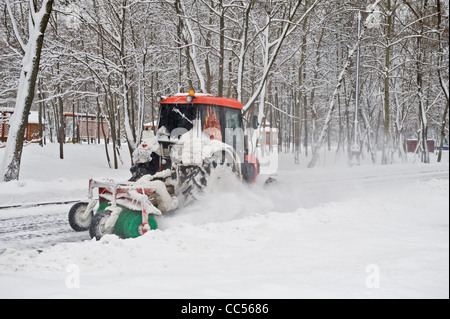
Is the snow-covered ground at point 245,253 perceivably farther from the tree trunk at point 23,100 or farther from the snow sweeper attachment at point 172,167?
the tree trunk at point 23,100

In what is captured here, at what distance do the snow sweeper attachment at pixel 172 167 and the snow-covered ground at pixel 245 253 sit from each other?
1.15ft

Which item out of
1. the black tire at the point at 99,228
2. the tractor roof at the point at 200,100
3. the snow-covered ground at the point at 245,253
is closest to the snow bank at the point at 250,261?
the snow-covered ground at the point at 245,253

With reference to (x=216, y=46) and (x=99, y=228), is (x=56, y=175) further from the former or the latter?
(x=99, y=228)

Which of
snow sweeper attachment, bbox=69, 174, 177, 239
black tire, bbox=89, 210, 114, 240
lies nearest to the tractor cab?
snow sweeper attachment, bbox=69, 174, 177, 239

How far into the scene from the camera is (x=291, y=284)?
370cm


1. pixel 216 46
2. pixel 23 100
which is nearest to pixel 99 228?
pixel 23 100

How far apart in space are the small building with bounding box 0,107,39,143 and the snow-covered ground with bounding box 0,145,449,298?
1927 centimetres

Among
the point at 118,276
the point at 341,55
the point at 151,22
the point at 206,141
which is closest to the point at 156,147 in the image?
the point at 206,141

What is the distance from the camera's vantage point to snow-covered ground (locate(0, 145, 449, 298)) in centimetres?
355

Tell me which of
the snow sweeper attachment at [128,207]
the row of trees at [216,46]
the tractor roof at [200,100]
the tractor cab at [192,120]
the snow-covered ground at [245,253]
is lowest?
the snow-covered ground at [245,253]

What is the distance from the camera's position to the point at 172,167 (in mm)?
7145

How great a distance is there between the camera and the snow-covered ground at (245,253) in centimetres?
355

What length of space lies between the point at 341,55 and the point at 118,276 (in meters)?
27.8

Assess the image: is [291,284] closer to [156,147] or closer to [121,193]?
[121,193]
